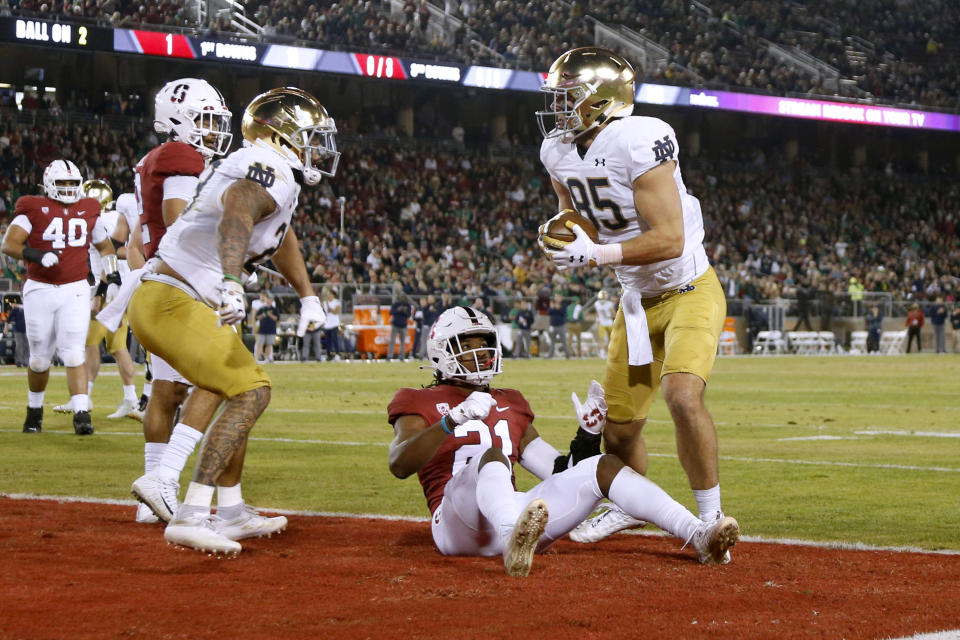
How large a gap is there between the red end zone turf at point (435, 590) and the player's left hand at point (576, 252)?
1.14 m

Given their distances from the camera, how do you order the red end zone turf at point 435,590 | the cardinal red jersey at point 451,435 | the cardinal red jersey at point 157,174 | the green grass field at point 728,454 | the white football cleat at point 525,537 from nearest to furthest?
the red end zone turf at point 435,590 < the white football cleat at point 525,537 < the cardinal red jersey at point 451,435 < the cardinal red jersey at point 157,174 < the green grass field at point 728,454

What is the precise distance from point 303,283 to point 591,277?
2759 centimetres

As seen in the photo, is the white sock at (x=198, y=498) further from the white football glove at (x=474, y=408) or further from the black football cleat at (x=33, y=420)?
the black football cleat at (x=33, y=420)

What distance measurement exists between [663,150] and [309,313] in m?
1.62

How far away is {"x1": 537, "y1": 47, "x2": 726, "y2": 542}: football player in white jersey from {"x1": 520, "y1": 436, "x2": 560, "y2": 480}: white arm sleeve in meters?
0.43

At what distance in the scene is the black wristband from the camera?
34.3ft

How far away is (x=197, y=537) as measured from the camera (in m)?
5.05

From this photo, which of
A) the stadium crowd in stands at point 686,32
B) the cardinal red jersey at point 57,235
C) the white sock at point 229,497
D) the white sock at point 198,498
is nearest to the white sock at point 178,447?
the white sock at point 229,497

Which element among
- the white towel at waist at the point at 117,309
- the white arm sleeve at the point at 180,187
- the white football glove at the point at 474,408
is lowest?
the white football glove at the point at 474,408

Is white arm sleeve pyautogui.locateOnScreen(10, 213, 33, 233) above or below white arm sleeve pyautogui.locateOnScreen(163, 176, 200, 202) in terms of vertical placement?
below

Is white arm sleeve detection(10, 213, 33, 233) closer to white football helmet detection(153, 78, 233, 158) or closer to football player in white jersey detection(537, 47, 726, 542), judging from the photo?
white football helmet detection(153, 78, 233, 158)

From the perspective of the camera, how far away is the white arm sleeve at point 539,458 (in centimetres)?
540

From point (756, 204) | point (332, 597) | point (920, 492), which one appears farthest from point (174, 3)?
point (332, 597)

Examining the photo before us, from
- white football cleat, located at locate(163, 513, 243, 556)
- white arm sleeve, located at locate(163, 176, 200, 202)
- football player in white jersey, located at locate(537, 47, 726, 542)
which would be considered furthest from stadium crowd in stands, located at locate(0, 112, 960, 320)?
white football cleat, located at locate(163, 513, 243, 556)
